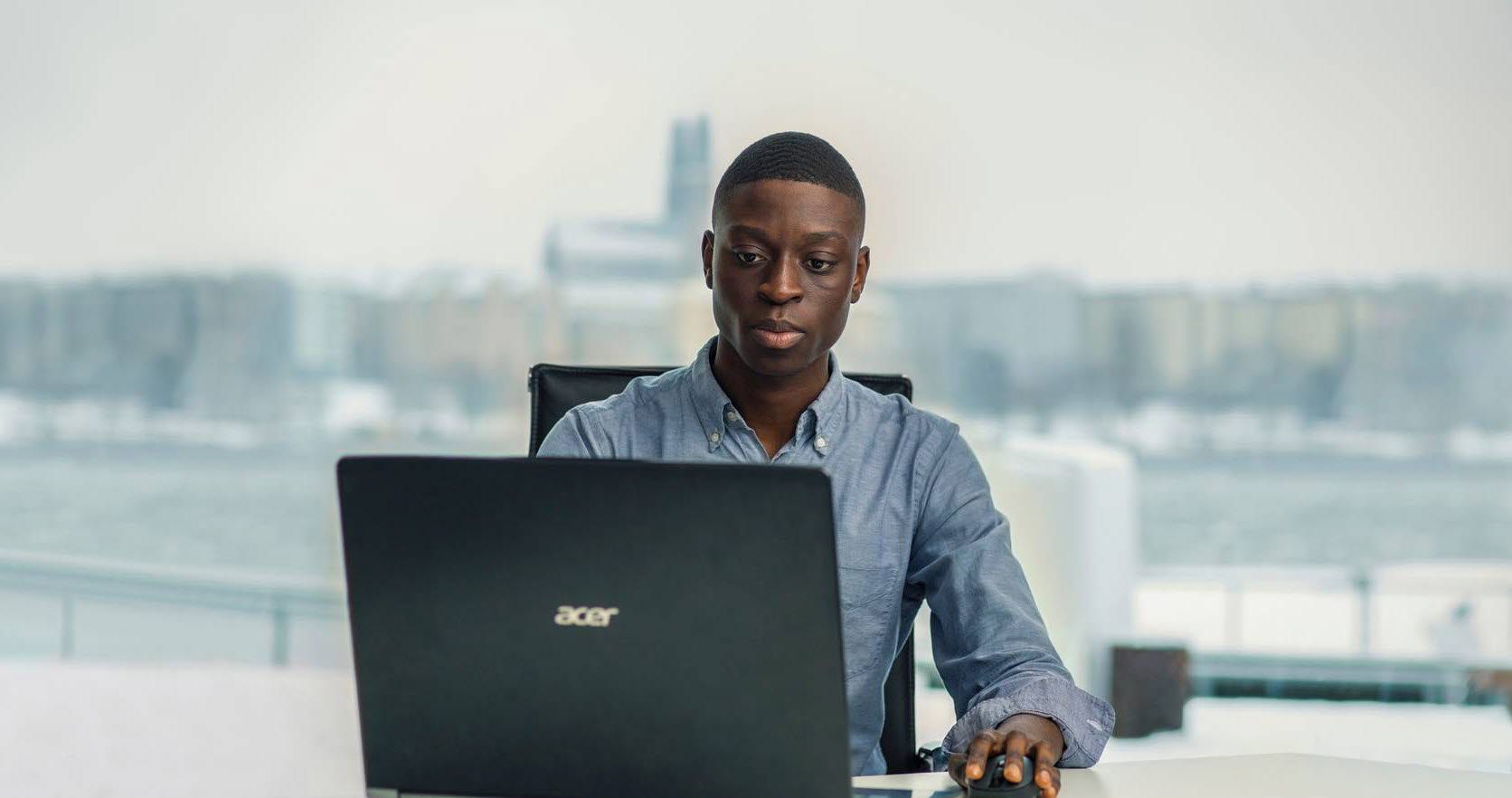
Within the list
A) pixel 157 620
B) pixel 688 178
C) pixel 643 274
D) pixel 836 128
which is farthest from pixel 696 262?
pixel 157 620

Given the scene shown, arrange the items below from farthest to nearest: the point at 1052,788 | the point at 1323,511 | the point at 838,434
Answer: the point at 1323,511 → the point at 838,434 → the point at 1052,788

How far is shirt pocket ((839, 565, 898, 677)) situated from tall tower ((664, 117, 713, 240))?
4.15m

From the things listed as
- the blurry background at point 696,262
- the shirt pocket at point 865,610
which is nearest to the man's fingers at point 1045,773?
the shirt pocket at point 865,610

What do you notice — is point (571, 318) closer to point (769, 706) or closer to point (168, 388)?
point (168, 388)

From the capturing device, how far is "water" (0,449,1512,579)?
31.3ft

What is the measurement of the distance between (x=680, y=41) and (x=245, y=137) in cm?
283

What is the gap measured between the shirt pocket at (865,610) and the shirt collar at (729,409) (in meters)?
0.12

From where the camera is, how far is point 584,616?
0.75 m

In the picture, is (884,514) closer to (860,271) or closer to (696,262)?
(860,271)

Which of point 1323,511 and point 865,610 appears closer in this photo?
point 865,610

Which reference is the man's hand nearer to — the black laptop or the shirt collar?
the black laptop

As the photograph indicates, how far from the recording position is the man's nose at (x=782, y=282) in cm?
119

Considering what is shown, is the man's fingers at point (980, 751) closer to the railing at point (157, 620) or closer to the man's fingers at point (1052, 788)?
the man's fingers at point (1052, 788)

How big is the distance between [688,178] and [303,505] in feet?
26.1
